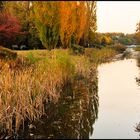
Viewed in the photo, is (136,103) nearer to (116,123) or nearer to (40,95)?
(116,123)

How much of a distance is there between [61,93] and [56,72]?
815 millimetres

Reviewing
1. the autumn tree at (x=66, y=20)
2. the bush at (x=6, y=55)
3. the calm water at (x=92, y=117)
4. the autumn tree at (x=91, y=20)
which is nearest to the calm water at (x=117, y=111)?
the calm water at (x=92, y=117)

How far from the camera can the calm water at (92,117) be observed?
856cm

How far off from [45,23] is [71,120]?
474 inches

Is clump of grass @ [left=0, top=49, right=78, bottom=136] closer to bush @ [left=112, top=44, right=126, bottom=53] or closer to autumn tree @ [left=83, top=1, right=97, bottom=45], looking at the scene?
autumn tree @ [left=83, top=1, right=97, bottom=45]

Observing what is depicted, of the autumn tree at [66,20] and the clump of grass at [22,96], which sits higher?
the autumn tree at [66,20]

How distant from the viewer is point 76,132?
8.62 m

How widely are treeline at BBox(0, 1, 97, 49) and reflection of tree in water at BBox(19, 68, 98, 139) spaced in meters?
6.68

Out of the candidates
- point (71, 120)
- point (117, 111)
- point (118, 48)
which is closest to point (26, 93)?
point (71, 120)

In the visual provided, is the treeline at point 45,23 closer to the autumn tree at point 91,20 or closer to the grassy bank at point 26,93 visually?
the autumn tree at point 91,20

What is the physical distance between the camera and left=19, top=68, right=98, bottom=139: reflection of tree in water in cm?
850

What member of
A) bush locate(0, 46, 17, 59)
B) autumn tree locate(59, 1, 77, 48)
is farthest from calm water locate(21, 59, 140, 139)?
autumn tree locate(59, 1, 77, 48)

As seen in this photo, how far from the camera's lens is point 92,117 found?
10.2 m

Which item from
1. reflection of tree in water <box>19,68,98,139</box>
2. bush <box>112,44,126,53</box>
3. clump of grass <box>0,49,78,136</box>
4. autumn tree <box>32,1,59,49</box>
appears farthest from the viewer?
bush <box>112,44,126,53</box>
